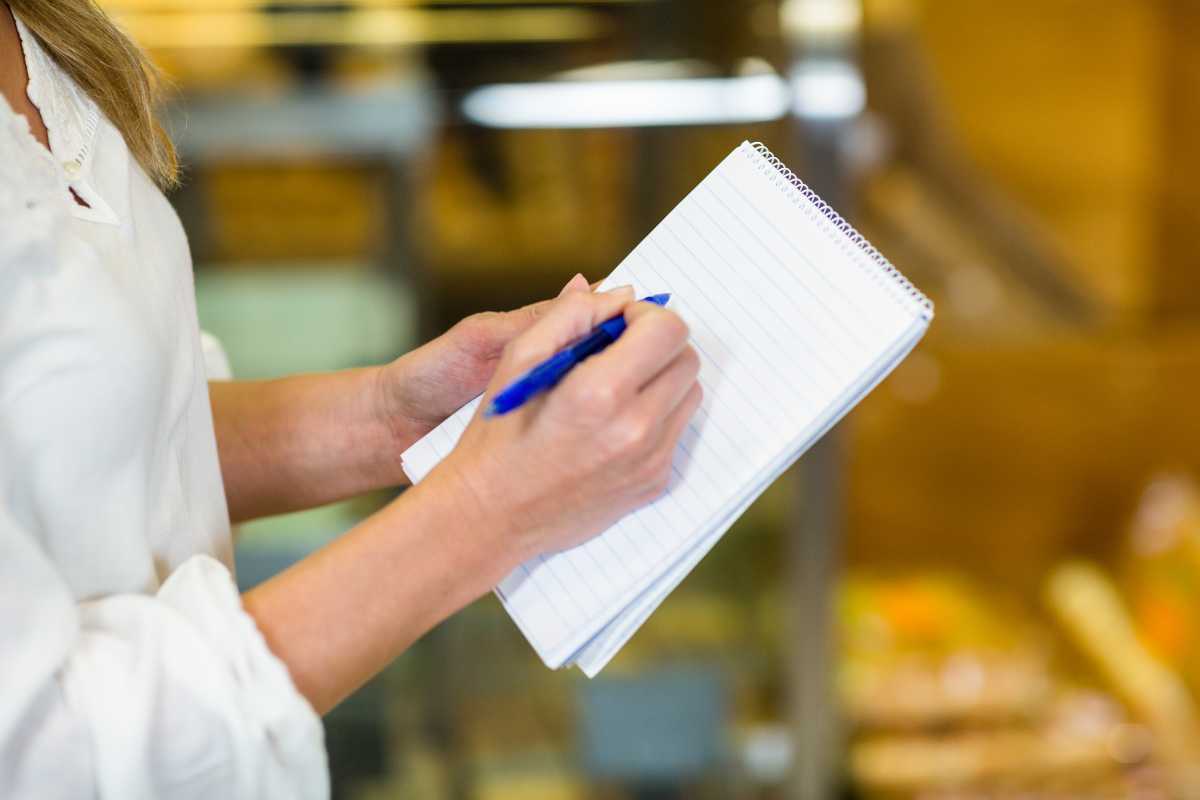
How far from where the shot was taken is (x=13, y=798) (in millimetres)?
538

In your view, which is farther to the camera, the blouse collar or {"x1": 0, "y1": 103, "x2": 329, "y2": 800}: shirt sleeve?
the blouse collar

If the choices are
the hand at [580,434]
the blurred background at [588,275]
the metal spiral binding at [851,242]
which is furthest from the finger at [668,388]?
the blurred background at [588,275]

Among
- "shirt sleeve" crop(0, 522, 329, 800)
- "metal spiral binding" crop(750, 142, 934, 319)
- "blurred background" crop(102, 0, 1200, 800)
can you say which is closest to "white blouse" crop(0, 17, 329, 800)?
"shirt sleeve" crop(0, 522, 329, 800)

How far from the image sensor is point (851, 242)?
2.16ft

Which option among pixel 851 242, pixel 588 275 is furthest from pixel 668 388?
pixel 588 275

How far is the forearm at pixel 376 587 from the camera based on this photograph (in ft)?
1.96

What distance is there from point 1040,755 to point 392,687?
52.5 inches

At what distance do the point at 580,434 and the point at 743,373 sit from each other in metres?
0.12

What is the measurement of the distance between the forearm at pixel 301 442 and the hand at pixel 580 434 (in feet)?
0.76

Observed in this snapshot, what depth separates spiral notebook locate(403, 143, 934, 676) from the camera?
0.64 meters

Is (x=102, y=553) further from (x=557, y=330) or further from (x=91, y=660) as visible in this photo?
(x=557, y=330)

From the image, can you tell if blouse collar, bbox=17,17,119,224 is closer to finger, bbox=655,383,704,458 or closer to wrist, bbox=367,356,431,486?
wrist, bbox=367,356,431,486

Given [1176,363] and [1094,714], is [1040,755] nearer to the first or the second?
[1094,714]

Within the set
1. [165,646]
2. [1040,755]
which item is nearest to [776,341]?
[165,646]
